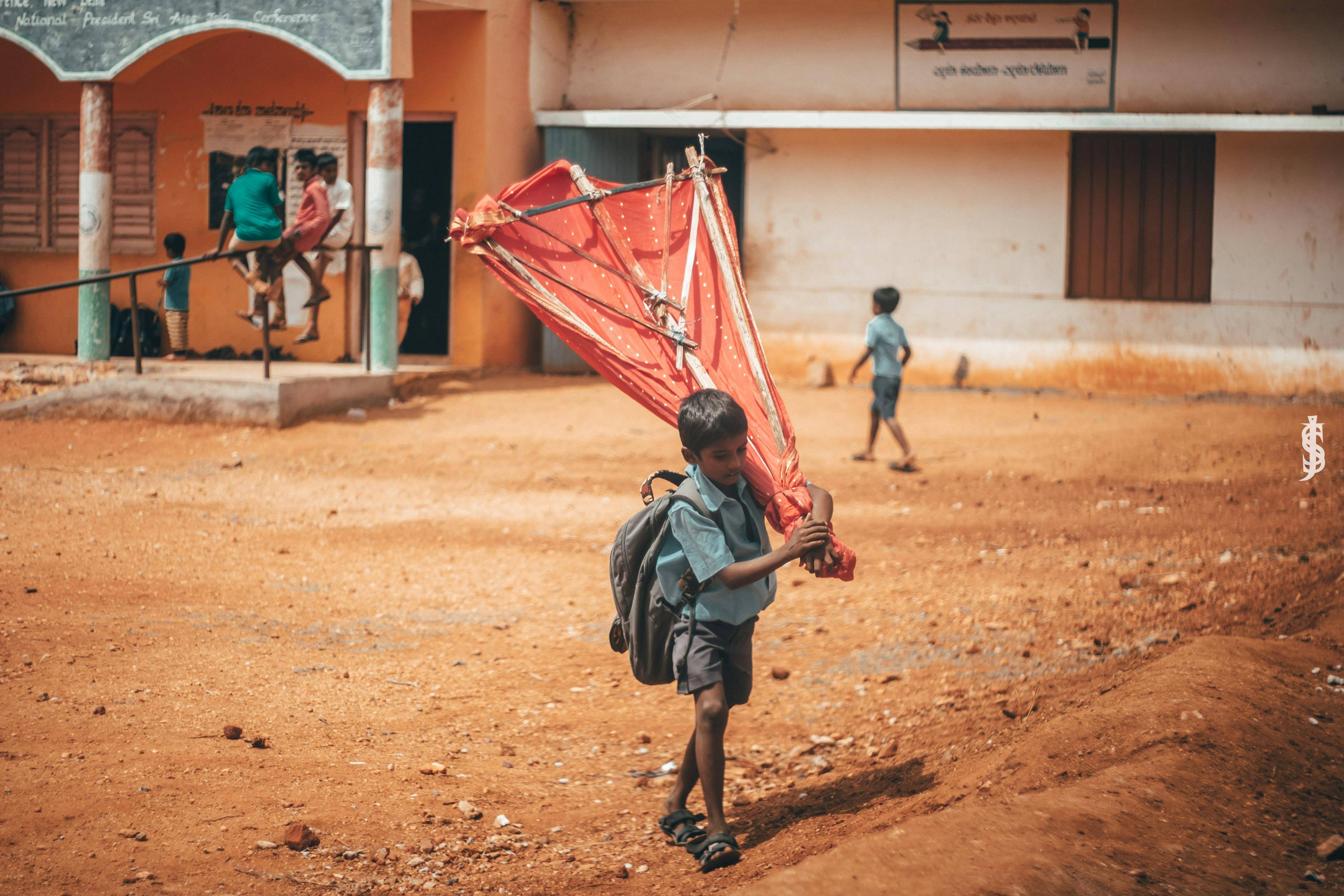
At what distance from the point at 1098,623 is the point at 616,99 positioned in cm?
987

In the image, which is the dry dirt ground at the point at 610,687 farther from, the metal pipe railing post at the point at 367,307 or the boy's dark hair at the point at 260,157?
the boy's dark hair at the point at 260,157

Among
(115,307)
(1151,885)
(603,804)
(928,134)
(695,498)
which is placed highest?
(928,134)

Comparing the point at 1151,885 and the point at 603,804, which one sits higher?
the point at 1151,885

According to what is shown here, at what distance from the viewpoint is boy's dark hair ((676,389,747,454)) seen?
339 centimetres

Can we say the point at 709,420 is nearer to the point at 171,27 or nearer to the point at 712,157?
the point at 171,27

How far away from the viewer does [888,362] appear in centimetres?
902

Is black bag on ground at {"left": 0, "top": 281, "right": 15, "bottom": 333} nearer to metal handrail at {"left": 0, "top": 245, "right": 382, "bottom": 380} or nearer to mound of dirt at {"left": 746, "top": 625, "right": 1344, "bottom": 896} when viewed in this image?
metal handrail at {"left": 0, "top": 245, "right": 382, "bottom": 380}

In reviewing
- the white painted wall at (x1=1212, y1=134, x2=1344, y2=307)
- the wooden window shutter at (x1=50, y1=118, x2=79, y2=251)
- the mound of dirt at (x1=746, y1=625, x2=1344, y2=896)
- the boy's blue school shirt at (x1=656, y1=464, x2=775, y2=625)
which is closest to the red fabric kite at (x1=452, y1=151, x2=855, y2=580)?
the boy's blue school shirt at (x1=656, y1=464, x2=775, y2=625)

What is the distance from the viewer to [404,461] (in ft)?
30.7

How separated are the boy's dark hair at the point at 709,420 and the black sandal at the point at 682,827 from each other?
3.61ft

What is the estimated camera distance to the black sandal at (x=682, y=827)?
3.55 metres

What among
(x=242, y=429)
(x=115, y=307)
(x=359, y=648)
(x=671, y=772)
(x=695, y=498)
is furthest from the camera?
(x=115, y=307)

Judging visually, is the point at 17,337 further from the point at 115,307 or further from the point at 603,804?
the point at 603,804

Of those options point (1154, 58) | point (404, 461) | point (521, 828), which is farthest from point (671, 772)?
point (1154, 58)
